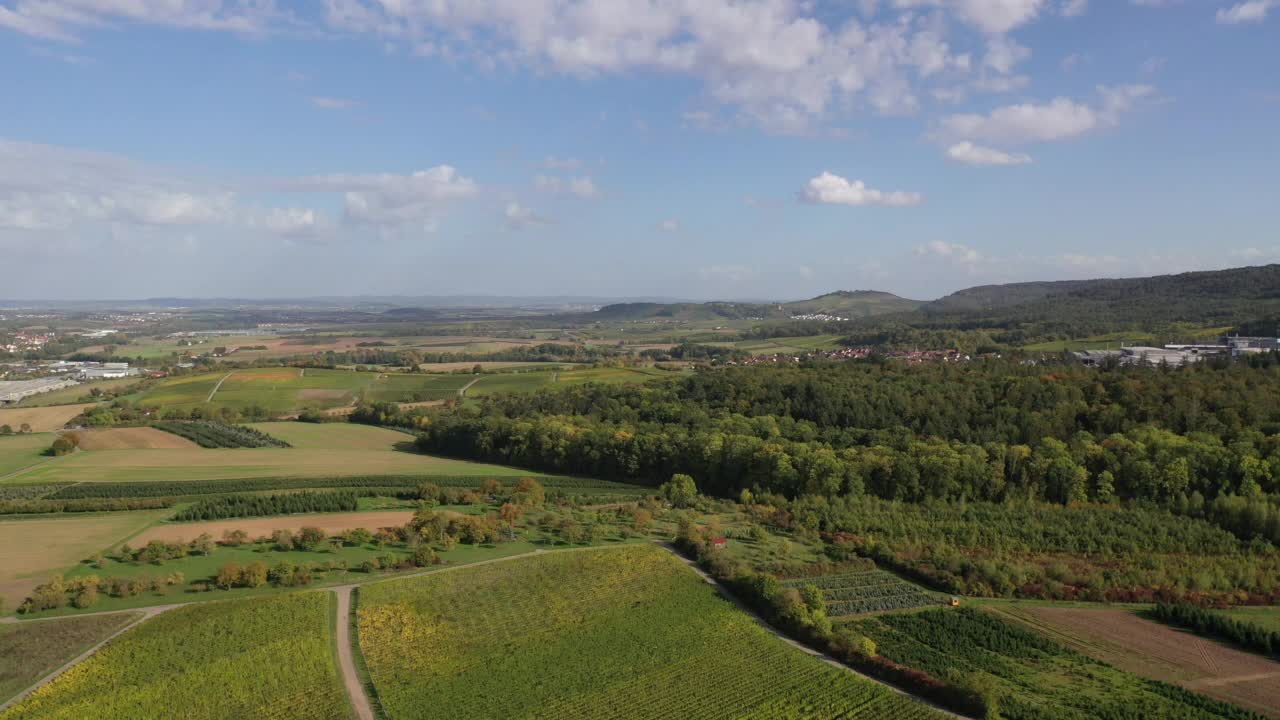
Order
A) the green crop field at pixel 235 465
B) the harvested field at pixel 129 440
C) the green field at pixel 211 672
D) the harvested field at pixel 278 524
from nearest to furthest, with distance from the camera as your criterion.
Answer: the green field at pixel 211 672 → the harvested field at pixel 278 524 → the green crop field at pixel 235 465 → the harvested field at pixel 129 440

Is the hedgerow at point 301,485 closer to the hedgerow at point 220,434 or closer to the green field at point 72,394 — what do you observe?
the hedgerow at point 220,434

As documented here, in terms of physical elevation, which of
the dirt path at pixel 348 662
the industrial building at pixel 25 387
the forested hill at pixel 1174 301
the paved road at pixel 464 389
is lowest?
the dirt path at pixel 348 662

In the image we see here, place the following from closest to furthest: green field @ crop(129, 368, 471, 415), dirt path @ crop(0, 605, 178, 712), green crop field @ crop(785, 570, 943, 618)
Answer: dirt path @ crop(0, 605, 178, 712) → green crop field @ crop(785, 570, 943, 618) → green field @ crop(129, 368, 471, 415)

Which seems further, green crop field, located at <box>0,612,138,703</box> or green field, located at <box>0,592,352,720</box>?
green crop field, located at <box>0,612,138,703</box>

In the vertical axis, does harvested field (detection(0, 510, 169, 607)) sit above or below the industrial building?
below

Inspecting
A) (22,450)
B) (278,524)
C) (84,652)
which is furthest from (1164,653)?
(22,450)

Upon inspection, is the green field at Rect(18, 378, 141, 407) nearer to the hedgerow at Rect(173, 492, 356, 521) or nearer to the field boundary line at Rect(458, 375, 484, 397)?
the field boundary line at Rect(458, 375, 484, 397)

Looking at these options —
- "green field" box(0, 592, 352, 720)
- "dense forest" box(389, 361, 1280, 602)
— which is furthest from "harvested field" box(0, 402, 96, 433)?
"green field" box(0, 592, 352, 720)

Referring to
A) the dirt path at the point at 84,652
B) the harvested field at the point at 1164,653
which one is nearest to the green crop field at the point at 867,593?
the harvested field at the point at 1164,653
